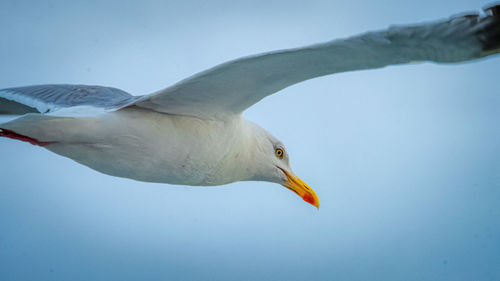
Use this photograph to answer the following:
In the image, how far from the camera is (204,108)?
53.9 inches

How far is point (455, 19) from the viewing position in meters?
0.89

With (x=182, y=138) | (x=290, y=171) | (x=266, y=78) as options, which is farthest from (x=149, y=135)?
(x=290, y=171)

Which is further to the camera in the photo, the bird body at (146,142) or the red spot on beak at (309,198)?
the red spot on beak at (309,198)

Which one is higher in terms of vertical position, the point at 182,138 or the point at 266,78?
the point at 266,78

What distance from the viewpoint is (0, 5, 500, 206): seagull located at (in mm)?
929

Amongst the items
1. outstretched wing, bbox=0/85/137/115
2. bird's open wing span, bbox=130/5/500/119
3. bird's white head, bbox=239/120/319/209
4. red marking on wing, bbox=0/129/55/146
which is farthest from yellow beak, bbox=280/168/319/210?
red marking on wing, bbox=0/129/55/146

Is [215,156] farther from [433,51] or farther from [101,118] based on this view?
[433,51]

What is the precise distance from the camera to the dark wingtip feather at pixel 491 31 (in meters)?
0.88

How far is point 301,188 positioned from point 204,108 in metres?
0.57

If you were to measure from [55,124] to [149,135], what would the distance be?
0.26 metres

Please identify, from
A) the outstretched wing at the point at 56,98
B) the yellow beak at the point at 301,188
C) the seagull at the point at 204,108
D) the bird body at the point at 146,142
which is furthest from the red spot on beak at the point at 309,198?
the outstretched wing at the point at 56,98

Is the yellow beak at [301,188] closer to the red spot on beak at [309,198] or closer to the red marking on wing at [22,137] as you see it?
the red spot on beak at [309,198]

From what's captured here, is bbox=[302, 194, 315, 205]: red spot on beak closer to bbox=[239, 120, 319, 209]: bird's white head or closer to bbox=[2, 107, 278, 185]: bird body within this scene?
bbox=[239, 120, 319, 209]: bird's white head

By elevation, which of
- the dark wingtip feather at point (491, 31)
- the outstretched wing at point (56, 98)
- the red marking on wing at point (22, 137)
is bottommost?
the red marking on wing at point (22, 137)
